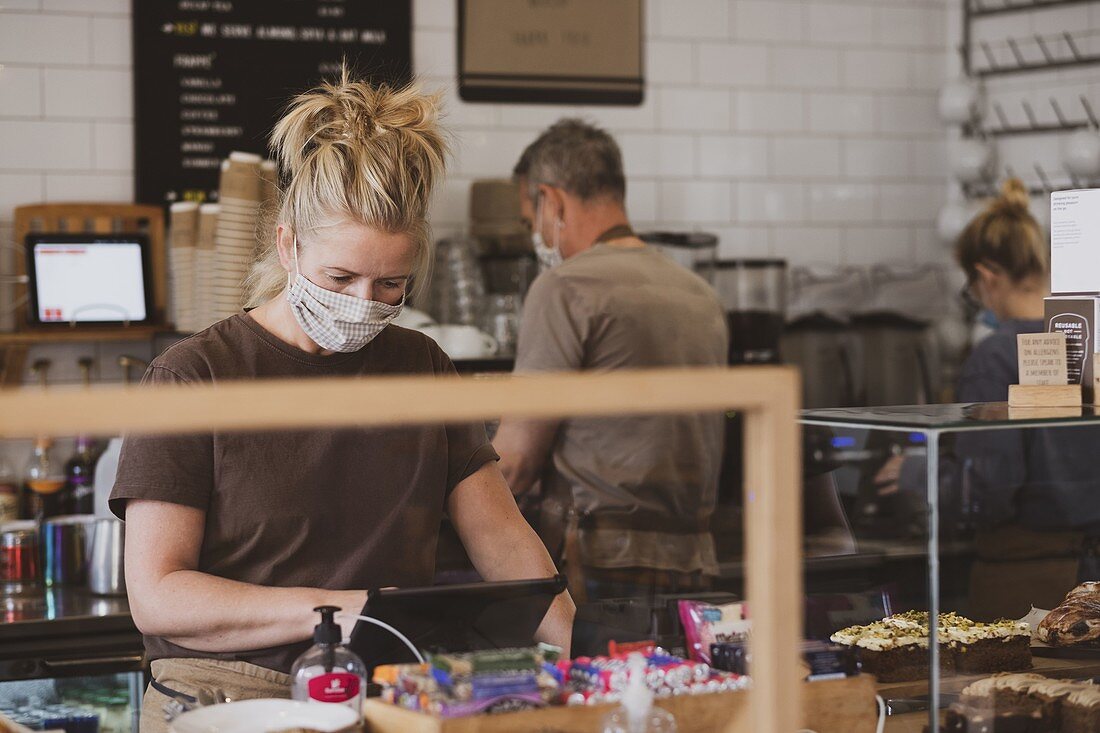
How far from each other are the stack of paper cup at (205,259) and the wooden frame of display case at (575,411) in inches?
106

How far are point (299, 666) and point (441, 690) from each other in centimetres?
21

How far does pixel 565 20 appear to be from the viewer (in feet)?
14.3

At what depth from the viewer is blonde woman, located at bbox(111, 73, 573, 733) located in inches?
65.4

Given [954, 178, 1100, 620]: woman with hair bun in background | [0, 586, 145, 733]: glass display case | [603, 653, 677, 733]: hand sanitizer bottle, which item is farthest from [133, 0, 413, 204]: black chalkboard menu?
[603, 653, 677, 733]: hand sanitizer bottle

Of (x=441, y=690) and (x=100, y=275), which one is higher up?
(x=100, y=275)

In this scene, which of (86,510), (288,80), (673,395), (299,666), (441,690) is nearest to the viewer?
(673,395)

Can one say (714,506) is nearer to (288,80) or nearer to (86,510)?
(86,510)

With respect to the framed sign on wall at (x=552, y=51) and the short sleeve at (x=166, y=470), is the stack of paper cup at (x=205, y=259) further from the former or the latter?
the short sleeve at (x=166, y=470)

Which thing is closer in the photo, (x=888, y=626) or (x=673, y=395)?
(x=673, y=395)

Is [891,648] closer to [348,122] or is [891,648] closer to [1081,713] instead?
[1081,713]

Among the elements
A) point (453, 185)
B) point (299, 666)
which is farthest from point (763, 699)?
point (453, 185)

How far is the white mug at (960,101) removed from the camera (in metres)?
4.65

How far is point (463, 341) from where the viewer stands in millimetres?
3555

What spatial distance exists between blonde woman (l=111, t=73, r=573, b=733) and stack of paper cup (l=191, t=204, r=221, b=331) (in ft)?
5.66
